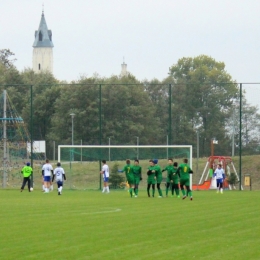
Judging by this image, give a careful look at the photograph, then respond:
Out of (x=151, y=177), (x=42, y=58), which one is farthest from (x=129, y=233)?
(x=42, y=58)

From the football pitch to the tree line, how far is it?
2525 cm

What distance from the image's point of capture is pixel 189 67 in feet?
390

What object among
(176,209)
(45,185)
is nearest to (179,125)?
(45,185)

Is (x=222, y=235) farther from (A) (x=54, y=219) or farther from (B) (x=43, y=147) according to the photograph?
(B) (x=43, y=147)

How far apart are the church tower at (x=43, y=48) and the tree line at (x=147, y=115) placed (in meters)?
119

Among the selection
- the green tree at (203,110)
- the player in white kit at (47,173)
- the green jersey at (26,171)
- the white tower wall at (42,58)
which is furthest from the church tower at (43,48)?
the player in white kit at (47,173)

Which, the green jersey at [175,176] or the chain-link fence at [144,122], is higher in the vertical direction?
the chain-link fence at [144,122]

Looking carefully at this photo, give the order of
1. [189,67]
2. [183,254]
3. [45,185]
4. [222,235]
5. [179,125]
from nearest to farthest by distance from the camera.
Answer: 1. [183,254]
2. [222,235]
3. [45,185]
4. [179,125]
5. [189,67]

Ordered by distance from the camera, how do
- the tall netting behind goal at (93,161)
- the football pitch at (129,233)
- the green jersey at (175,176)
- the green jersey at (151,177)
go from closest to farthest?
the football pitch at (129,233)
the green jersey at (151,177)
the green jersey at (175,176)
the tall netting behind goal at (93,161)

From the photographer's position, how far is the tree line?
52775 mm

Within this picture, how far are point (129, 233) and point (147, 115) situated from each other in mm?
46580

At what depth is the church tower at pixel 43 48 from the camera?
18938cm

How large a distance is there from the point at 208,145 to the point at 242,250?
44.6 m

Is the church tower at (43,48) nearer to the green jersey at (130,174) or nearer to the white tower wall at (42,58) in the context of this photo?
the white tower wall at (42,58)
